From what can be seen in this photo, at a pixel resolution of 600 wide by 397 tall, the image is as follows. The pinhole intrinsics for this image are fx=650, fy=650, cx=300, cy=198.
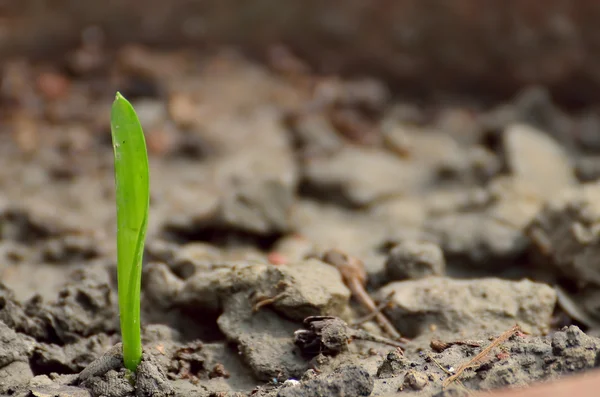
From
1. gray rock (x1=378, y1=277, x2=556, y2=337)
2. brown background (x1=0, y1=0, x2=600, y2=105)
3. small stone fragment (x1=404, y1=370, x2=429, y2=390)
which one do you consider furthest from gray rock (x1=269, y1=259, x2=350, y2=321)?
brown background (x1=0, y1=0, x2=600, y2=105)

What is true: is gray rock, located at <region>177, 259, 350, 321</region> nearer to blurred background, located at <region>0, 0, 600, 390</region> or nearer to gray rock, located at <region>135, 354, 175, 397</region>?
blurred background, located at <region>0, 0, 600, 390</region>

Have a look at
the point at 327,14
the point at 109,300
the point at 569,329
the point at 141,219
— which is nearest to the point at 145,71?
the point at 327,14

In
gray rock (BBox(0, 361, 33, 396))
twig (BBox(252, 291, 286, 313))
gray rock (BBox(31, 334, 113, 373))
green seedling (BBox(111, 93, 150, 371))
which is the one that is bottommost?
gray rock (BBox(31, 334, 113, 373))

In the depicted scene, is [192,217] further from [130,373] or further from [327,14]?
[327,14]

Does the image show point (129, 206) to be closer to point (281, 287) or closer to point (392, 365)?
point (281, 287)

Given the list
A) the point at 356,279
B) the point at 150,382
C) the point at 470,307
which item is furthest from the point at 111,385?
the point at 470,307

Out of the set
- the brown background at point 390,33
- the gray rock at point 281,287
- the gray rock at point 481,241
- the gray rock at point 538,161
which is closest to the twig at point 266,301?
the gray rock at point 281,287
